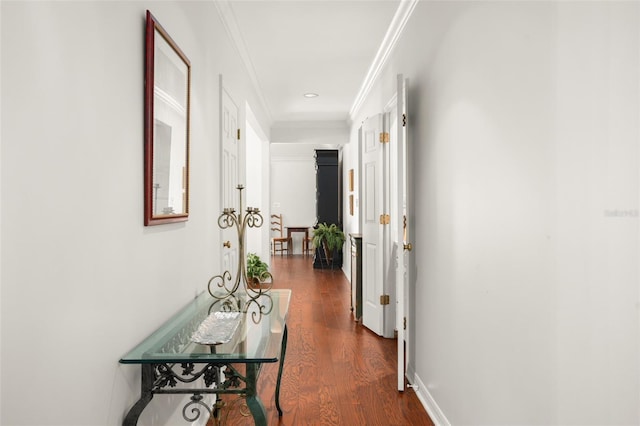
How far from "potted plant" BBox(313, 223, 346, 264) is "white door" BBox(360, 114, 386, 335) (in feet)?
10.3

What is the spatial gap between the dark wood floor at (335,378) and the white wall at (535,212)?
1.05ft

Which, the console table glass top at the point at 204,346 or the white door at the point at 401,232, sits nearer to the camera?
the console table glass top at the point at 204,346

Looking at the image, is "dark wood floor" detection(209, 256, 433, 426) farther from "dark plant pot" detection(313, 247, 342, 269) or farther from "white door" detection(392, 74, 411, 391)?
"dark plant pot" detection(313, 247, 342, 269)

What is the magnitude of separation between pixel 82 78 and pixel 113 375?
2.99 ft

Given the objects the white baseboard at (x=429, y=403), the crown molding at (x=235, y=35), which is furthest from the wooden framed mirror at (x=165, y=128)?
the white baseboard at (x=429, y=403)

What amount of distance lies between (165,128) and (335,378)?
2095 mm

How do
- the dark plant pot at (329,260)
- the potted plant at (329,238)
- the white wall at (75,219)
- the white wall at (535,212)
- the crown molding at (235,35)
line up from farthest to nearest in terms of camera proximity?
the dark plant pot at (329,260)
the potted plant at (329,238)
the crown molding at (235,35)
the white wall at (535,212)
the white wall at (75,219)

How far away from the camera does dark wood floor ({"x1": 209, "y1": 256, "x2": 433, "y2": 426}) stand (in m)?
2.42

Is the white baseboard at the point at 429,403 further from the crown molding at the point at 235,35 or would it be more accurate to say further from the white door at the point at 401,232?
the crown molding at the point at 235,35

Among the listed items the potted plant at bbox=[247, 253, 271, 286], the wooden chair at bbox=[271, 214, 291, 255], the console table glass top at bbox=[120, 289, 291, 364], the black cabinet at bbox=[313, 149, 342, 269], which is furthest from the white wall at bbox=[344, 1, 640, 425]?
the wooden chair at bbox=[271, 214, 291, 255]

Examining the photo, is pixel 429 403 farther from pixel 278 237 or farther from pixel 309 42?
pixel 278 237

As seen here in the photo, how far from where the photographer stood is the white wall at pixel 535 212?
103cm

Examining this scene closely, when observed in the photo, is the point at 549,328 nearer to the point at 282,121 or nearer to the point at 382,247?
the point at 382,247

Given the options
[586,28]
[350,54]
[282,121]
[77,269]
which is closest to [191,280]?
[77,269]
